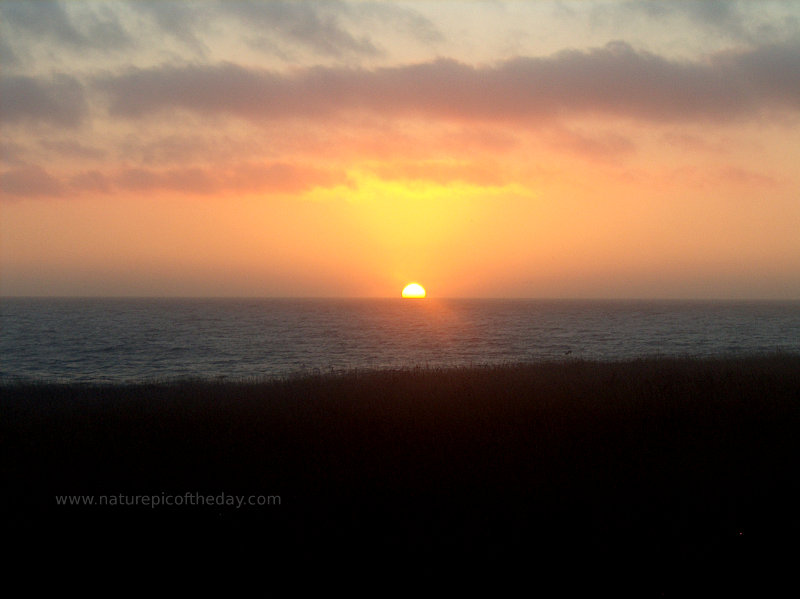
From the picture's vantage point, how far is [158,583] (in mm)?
6414

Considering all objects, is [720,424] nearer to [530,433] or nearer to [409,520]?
[530,433]

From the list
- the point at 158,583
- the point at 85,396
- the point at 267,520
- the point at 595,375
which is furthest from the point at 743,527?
the point at 85,396

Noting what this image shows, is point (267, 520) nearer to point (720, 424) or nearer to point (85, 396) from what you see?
point (720, 424)

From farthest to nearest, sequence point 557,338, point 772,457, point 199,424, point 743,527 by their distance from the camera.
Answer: point 557,338
point 199,424
point 772,457
point 743,527

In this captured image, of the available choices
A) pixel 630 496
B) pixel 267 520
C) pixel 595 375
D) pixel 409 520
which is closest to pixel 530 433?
pixel 630 496

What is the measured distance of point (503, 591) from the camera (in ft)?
20.1

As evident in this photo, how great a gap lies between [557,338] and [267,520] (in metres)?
60.1

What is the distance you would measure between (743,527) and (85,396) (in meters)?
20.6

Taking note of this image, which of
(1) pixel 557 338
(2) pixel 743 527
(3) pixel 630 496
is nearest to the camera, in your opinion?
(2) pixel 743 527

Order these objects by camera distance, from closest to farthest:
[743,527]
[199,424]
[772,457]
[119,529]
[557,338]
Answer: [743,527] < [119,529] < [772,457] < [199,424] < [557,338]

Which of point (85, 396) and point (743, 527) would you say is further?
point (85, 396)

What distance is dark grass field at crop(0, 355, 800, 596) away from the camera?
Answer: 6.86 m

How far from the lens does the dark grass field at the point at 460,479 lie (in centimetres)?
686

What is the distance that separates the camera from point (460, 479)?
30.1 feet
